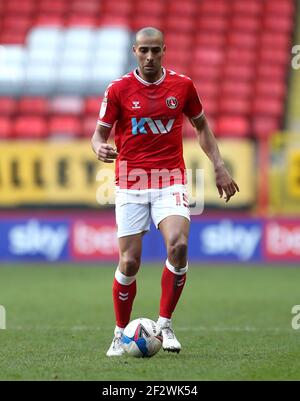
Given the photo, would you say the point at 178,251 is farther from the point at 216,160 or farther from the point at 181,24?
the point at 181,24

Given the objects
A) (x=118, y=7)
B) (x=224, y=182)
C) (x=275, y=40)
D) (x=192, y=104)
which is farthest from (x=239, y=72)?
(x=224, y=182)

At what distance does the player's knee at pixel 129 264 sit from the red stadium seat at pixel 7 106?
11.9 m

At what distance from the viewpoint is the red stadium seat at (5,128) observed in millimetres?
18078

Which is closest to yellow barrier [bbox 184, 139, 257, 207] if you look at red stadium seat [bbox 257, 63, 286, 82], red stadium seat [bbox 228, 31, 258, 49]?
red stadium seat [bbox 257, 63, 286, 82]

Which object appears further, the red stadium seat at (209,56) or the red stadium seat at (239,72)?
the red stadium seat at (209,56)

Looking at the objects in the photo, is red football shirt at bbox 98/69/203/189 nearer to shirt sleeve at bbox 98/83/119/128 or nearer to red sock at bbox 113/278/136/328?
shirt sleeve at bbox 98/83/119/128

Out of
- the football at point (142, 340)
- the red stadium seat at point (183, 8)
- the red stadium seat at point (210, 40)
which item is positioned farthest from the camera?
the red stadium seat at point (183, 8)

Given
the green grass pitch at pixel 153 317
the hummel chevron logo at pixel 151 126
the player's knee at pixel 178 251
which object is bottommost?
the green grass pitch at pixel 153 317

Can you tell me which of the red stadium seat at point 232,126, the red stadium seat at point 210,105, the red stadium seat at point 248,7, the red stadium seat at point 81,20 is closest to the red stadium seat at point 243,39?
the red stadium seat at point 248,7

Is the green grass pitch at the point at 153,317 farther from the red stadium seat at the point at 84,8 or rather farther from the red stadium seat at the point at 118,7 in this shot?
the red stadium seat at the point at 84,8

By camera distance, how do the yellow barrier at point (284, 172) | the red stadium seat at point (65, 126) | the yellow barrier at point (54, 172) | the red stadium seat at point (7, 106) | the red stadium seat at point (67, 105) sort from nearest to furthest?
the yellow barrier at point (284, 172)
the yellow barrier at point (54, 172)
the red stadium seat at point (65, 126)
the red stadium seat at point (67, 105)
the red stadium seat at point (7, 106)

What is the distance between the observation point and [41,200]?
54.1 feet

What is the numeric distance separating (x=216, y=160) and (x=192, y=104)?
43 centimetres
